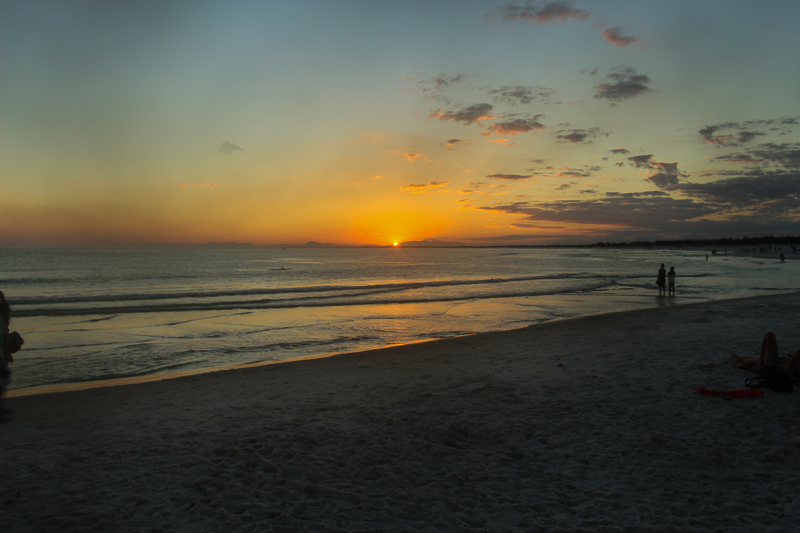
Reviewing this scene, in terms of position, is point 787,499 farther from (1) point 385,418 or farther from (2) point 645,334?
(2) point 645,334

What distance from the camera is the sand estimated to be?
395 cm

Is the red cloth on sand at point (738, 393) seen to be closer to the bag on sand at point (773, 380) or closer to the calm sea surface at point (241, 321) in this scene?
the bag on sand at point (773, 380)

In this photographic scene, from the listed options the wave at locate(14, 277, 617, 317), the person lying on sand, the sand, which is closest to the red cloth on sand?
the sand

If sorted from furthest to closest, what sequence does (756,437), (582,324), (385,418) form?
(582,324)
(385,418)
(756,437)

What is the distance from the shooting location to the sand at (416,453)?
3945mm

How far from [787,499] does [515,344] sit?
844 cm

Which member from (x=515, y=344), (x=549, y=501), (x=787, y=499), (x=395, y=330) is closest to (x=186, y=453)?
(x=549, y=501)

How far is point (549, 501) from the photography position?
13.6ft

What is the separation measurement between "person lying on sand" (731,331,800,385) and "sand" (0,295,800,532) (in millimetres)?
388

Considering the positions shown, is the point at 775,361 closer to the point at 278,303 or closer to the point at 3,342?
the point at 3,342

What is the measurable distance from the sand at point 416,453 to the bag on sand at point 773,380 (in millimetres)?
185

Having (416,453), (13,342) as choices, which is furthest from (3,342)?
(416,453)

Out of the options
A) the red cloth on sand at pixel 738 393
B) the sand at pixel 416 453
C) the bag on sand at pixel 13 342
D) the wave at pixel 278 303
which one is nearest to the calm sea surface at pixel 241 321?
the wave at pixel 278 303

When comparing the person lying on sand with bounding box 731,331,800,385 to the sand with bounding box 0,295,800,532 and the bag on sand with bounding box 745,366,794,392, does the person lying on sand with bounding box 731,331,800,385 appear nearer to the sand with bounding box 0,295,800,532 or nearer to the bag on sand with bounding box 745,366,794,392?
the bag on sand with bounding box 745,366,794,392
